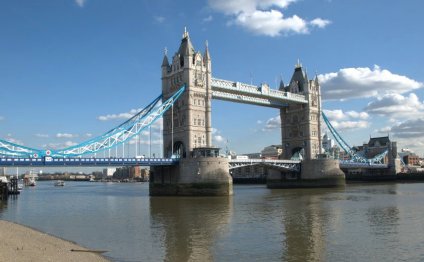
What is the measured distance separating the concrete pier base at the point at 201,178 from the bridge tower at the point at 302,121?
3498cm

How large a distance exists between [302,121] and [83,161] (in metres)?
50.2

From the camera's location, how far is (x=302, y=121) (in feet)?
300

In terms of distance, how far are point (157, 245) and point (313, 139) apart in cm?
7331

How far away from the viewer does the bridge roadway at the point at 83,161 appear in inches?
1984

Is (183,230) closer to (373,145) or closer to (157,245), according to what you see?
(157,245)

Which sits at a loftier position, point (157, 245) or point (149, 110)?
point (149, 110)

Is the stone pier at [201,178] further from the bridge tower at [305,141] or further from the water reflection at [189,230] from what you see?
the bridge tower at [305,141]

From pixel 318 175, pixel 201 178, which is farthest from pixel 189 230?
pixel 318 175

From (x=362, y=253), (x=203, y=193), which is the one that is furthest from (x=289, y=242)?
(x=203, y=193)

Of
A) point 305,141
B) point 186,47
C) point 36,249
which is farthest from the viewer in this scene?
point 305,141

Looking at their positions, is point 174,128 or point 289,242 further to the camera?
point 174,128

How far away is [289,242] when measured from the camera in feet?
72.1

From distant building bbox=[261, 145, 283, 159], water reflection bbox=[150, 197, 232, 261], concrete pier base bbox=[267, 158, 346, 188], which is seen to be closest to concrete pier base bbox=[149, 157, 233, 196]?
water reflection bbox=[150, 197, 232, 261]

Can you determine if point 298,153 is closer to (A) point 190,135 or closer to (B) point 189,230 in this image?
(A) point 190,135
